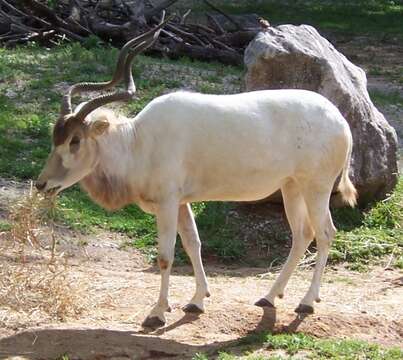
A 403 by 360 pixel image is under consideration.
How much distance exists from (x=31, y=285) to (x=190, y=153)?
61.6 inches

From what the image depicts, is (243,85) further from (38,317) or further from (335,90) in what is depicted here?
(38,317)

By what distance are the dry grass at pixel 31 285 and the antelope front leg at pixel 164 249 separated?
615 millimetres

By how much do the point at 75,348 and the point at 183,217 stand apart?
1.38 meters

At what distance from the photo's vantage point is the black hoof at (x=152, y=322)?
716 centimetres

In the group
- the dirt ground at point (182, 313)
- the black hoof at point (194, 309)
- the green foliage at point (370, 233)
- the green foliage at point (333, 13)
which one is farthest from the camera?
the green foliage at point (333, 13)

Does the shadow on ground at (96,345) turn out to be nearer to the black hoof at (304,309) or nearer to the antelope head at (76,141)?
the black hoof at (304,309)

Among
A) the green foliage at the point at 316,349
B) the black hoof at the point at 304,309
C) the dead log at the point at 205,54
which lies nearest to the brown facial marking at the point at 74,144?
the green foliage at the point at 316,349

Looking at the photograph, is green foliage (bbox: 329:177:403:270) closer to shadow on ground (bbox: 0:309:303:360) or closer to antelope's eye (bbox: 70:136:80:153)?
shadow on ground (bbox: 0:309:303:360)

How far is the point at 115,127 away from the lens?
7223 millimetres

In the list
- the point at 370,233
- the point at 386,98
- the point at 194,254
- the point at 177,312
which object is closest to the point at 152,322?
the point at 177,312

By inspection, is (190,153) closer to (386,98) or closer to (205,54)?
(386,98)

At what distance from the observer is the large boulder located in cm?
1019

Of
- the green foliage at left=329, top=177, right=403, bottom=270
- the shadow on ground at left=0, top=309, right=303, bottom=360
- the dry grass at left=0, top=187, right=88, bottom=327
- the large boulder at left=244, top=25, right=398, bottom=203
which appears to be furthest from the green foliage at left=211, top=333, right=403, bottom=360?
the large boulder at left=244, top=25, right=398, bottom=203

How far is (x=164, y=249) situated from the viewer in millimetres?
7152
